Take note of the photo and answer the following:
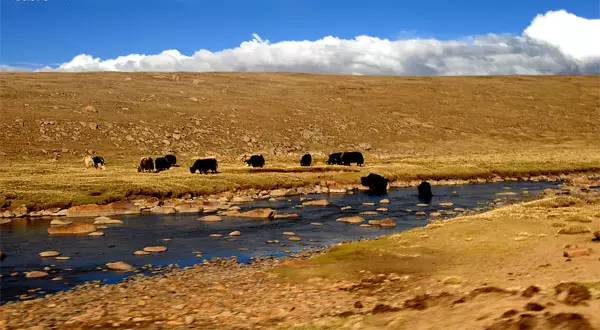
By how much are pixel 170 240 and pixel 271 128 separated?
5672 cm

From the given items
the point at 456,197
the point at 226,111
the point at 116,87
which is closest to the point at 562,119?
the point at 226,111

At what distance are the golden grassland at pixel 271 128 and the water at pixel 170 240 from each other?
7497 mm

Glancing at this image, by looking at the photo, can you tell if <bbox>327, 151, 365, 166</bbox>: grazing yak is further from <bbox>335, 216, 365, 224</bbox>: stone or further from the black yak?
<bbox>335, 216, 365, 224</bbox>: stone

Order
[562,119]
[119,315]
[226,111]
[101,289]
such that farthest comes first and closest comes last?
[562,119], [226,111], [101,289], [119,315]

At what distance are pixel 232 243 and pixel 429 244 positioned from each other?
9.28 metres

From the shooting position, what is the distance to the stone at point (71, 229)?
28.5m

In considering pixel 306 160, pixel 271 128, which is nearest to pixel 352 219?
pixel 306 160

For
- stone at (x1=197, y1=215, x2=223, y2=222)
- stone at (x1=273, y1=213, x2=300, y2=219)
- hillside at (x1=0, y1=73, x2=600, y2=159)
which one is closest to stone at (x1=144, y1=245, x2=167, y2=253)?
stone at (x1=197, y1=215, x2=223, y2=222)

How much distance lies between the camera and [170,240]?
27.5 m

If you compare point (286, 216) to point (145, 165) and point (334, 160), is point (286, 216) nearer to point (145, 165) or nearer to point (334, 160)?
point (145, 165)

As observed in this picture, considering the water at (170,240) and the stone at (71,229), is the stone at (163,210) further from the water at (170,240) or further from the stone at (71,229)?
the stone at (71,229)

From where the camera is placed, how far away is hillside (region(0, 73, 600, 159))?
6944 cm

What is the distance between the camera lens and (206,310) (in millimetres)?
15758

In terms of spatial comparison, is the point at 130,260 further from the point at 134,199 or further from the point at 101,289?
the point at 134,199
